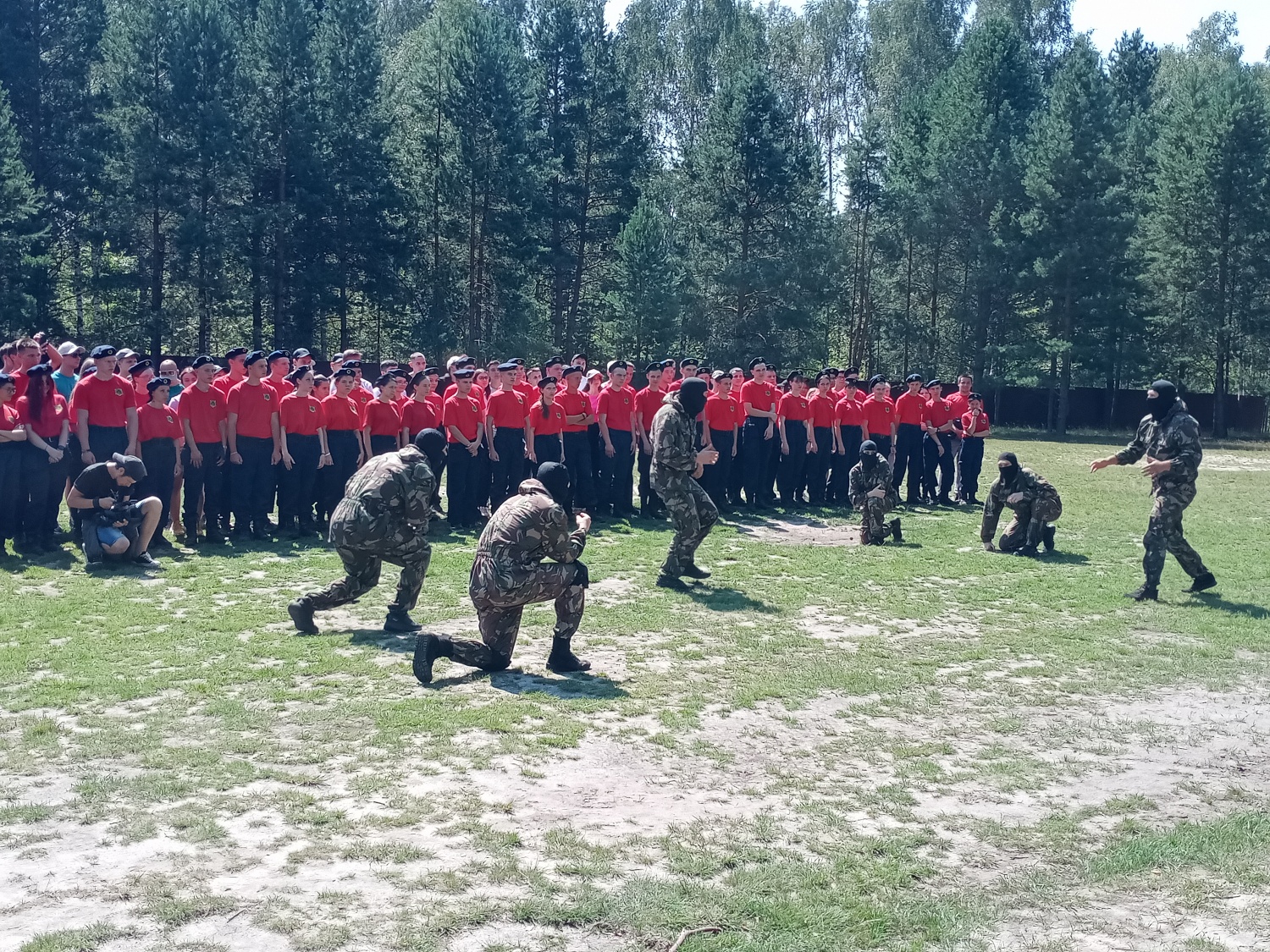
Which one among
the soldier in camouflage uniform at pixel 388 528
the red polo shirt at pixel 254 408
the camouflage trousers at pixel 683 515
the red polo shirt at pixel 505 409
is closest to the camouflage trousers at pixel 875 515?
the camouflage trousers at pixel 683 515

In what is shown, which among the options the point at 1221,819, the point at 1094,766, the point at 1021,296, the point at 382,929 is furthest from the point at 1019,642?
the point at 1021,296

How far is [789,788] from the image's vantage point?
6703mm

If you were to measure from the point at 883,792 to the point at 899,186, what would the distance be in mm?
45200

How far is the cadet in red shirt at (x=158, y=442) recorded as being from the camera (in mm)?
13656

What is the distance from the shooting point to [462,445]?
51.0 ft

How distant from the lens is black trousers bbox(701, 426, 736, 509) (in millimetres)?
18328

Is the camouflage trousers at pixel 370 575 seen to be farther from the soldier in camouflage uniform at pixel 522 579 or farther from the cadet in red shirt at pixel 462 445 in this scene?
the cadet in red shirt at pixel 462 445

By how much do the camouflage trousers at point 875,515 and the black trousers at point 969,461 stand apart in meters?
5.80

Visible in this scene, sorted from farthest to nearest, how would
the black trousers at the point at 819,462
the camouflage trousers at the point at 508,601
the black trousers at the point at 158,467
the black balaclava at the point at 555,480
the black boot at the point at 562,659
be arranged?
the black trousers at the point at 819,462 < the black trousers at the point at 158,467 < the black balaclava at the point at 555,480 < the black boot at the point at 562,659 < the camouflage trousers at the point at 508,601

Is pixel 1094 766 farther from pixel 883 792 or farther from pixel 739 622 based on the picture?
pixel 739 622

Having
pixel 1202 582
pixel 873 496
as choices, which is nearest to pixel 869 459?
pixel 873 496

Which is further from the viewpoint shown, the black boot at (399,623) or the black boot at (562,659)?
the black boot at (399,623)

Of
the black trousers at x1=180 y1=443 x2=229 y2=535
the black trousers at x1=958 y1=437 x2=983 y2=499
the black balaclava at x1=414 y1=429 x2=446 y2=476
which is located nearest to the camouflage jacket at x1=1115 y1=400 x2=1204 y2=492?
the black balaclava at x1=414 y1=429 x2=446 y2=476

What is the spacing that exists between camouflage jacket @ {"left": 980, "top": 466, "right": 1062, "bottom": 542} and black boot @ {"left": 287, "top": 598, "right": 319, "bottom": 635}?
9253 millimetres
